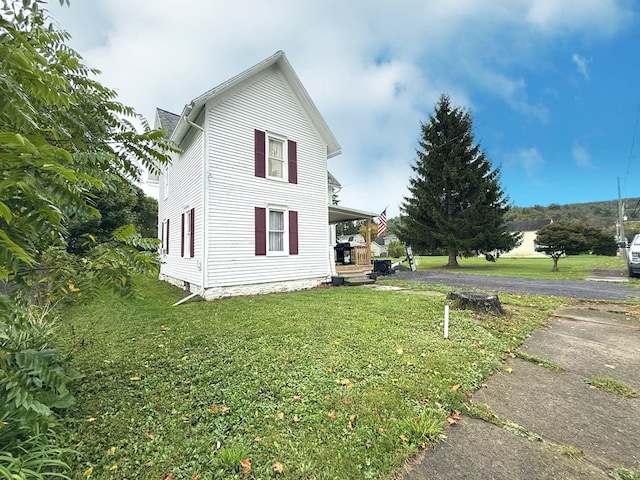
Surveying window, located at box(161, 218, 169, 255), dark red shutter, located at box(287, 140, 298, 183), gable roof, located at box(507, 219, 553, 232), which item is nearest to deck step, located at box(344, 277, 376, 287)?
dark red shutter, located at box(287, 140, 298, 183)

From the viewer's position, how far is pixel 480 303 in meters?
6.26

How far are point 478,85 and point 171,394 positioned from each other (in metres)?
19.2

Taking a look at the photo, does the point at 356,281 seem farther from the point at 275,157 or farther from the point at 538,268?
the point at 538,268

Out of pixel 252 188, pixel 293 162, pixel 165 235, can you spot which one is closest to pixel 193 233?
pixel 252 188

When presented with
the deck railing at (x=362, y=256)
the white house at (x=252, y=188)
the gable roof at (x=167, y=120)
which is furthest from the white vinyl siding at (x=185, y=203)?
the deck railing at (x=362, y=256)

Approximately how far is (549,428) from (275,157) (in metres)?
9.83

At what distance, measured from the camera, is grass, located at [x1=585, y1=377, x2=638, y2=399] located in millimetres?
3107

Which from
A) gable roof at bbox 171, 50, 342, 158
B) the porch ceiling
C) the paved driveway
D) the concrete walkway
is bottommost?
the concrete walkway

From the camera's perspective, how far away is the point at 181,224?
11031mm

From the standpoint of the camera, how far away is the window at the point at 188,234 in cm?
960

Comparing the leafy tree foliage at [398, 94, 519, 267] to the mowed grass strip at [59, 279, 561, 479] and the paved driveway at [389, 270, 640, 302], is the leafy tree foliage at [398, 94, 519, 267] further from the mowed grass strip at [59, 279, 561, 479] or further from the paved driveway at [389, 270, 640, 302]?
the mowed grass strip at [59, 279, 561, 479]

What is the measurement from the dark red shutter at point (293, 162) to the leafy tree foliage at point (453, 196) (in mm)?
12056

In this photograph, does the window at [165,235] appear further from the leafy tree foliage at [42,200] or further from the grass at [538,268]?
the grass at [538,268]

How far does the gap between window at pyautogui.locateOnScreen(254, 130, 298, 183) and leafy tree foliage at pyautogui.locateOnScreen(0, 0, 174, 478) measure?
6.36 meters
